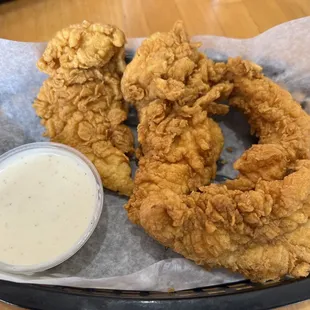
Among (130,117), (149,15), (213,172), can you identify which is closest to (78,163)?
(130,117)

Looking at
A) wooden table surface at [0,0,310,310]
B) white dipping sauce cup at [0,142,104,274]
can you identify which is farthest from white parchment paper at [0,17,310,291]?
wooden table surface at [0,0,310,310]

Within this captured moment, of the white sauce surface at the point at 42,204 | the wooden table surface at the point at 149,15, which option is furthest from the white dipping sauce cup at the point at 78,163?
the wooden table surface at the point at 149,15

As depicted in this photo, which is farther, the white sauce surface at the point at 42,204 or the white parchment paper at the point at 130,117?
the white parchment paper at the point at 130,117

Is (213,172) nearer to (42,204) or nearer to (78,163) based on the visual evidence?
(78,163)

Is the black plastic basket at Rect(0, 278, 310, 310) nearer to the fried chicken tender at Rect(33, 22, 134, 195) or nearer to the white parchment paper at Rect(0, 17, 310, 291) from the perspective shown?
the white parchment paper at Rect(0, 17, 310, 291)

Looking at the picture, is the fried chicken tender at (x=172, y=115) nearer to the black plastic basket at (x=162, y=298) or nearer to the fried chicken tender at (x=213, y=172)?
the fried chicken tender at (x=213, y=172)

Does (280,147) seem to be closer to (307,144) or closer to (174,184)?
(307,144)
